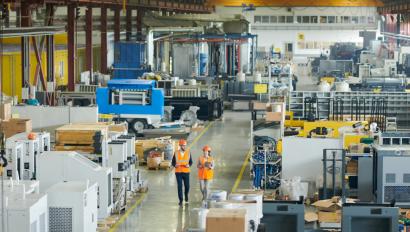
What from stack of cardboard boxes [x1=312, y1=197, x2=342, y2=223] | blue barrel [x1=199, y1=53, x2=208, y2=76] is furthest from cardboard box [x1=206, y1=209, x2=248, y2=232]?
blue barrel [x1=199, y1=53, x2=208, y2=76]

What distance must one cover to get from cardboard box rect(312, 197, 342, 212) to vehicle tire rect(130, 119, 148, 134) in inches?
458

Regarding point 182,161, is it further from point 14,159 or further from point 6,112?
point 6,112

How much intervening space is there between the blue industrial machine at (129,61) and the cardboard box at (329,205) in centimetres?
2292

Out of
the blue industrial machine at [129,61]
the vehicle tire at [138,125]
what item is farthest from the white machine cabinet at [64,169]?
the blue industrial machine at [129,61]

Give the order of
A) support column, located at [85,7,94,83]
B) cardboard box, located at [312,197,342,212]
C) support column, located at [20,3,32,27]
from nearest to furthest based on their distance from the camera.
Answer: cardboard box, located at [312,197,342,212], support column, located at [20,3,32,27], support column, located at [85,7,94,83]

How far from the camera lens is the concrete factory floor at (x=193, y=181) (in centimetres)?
1933

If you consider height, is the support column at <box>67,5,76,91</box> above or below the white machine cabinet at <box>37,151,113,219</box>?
above

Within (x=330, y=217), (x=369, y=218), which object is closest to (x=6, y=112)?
(x=330, y=217)

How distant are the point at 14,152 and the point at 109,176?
186 centimetres

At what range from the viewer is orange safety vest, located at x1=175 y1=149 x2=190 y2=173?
2039 centimetres

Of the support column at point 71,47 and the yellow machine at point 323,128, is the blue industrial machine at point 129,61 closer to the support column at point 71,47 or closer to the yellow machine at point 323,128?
the support column at point 71,47

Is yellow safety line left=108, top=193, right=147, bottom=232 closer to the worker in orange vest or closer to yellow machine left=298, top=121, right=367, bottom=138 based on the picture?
the worker in orange vest

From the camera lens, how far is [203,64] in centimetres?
4525

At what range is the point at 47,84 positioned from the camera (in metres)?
35.0
